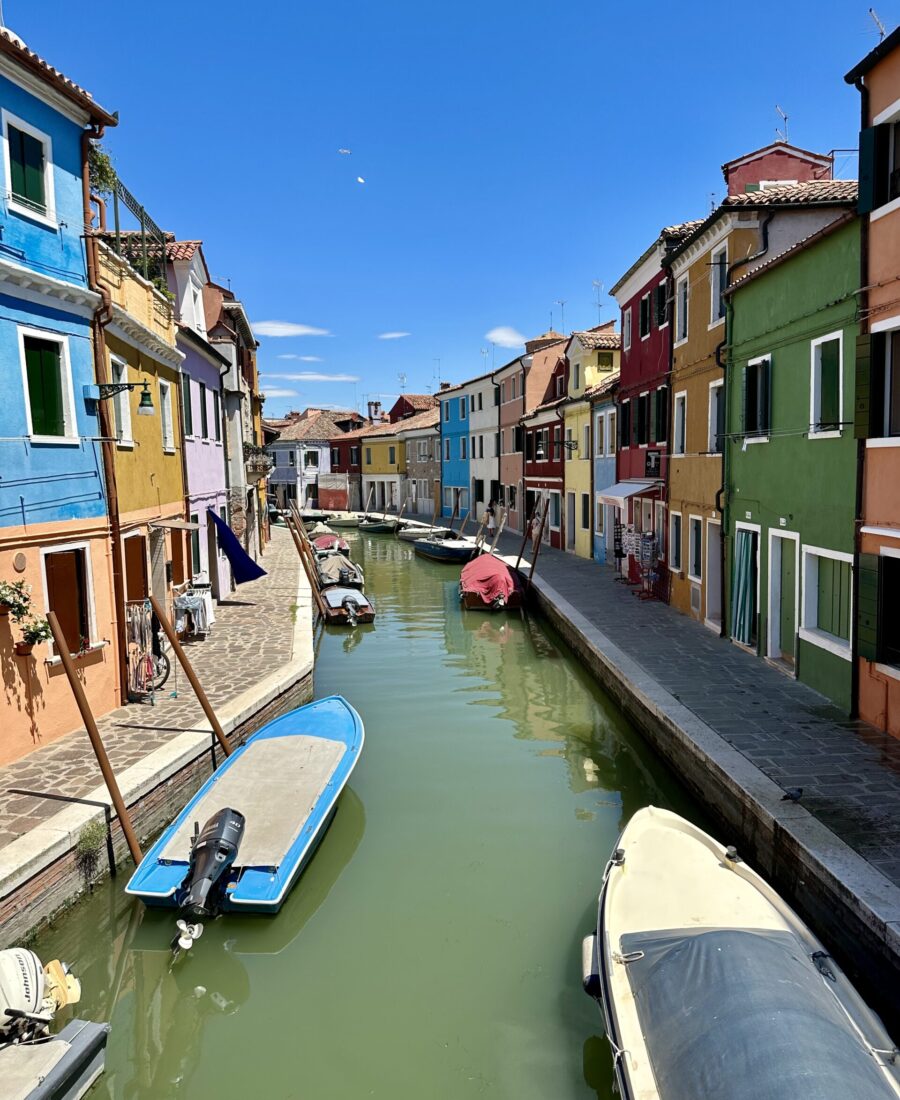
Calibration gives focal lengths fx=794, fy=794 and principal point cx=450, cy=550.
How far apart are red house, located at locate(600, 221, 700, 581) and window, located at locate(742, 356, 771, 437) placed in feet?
16.5

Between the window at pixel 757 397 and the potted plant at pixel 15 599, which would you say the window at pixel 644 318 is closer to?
the window at pixel 757 397

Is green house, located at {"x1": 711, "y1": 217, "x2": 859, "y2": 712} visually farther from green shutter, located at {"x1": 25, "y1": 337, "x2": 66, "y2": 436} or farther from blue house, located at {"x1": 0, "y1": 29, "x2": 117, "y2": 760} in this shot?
green shutter, located at {"x1": 25, "y1": 337, "x2": 66, "y2": 436}

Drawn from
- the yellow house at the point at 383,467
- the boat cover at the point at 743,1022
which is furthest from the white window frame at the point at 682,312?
the yellow house at the point at 383,467

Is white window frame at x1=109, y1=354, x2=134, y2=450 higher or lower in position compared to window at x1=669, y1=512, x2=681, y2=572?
higher

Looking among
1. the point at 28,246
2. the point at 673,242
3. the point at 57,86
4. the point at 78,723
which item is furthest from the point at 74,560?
the point at 673,242

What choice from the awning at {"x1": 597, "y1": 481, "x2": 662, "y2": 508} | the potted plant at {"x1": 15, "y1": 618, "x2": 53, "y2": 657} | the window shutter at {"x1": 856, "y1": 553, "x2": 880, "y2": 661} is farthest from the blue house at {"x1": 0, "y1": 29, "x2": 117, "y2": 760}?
the awning at {"x1": 597, "y1": 481, "x2": 662, "y2": 508}

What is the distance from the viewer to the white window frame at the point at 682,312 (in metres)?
17.3

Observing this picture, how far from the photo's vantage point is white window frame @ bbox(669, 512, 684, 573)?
60.4 ft

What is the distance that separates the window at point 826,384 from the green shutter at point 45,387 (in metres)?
10.1

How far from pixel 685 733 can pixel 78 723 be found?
791 centimetres

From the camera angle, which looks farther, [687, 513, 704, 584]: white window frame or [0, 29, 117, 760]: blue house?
[687, 513, 704, 584]: white window frame

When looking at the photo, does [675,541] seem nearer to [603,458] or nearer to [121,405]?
[603,458]

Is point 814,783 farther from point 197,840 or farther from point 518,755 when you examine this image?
point 197,840

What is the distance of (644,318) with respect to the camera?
20812mm
